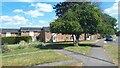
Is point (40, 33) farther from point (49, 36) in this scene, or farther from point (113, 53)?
point (113, 53)

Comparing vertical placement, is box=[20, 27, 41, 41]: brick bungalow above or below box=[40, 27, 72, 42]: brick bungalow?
above

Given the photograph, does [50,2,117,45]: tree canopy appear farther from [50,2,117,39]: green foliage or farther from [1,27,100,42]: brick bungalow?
[1,27,100,42]: brick bungalow

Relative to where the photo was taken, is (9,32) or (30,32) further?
(9,32)

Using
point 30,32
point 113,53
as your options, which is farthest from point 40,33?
point 113,53

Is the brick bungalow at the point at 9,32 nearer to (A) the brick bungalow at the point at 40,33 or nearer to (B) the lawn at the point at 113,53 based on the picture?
(A) the brick bungalow at the point at 40,33

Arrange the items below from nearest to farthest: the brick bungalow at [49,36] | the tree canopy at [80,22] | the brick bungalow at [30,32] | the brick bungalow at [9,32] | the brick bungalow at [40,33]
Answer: the tree canopy at [80,22], the brick bungalow at [49,36], the brick bungalow at [40,33], the brick bungalow at [30,32], the brick bungalow at [9,32]

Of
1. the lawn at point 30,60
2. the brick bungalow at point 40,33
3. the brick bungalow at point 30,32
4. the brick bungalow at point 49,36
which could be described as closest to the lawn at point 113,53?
the lawn at point 30,60

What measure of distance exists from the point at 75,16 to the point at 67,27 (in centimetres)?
Answer: 187

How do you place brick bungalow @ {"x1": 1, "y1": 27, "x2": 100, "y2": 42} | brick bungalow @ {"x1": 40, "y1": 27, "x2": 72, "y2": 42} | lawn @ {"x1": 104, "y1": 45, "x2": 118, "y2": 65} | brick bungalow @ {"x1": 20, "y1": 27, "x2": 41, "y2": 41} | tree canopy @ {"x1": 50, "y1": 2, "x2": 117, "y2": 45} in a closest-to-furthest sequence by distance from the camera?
lawn @ {"x1": 104, "y1": 45, "x2": 118, "y2": 65}, tree canopy @ {"x1": 50, "y1": 2, "x2": 117, "y2": 45}, brick bungalow @ {"x1": 40, "y1": 27, "x2": 72, "y2": 42}, brick bungalow @ {"x1": 1, "y1": 27, "x2": 100, "y2": 42}, brick bungalow @ {"x1": 20, "y1": 27, "x2": 41, "y2": 41}

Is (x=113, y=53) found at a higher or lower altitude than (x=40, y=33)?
lower

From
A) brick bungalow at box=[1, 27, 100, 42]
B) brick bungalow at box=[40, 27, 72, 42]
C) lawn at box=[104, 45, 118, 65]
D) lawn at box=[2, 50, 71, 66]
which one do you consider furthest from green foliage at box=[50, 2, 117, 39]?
brick bungalow at box=[40, 27, 72, 42]

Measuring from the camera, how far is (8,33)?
2729 inches

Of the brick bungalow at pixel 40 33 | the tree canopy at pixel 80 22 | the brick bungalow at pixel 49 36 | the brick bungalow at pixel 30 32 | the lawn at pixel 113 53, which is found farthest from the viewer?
the brick bungalow at pixel 30 32

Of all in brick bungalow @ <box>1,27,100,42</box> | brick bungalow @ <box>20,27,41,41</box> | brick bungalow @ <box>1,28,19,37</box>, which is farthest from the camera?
brick bungalow @ <box>1,28,19,37</box>
